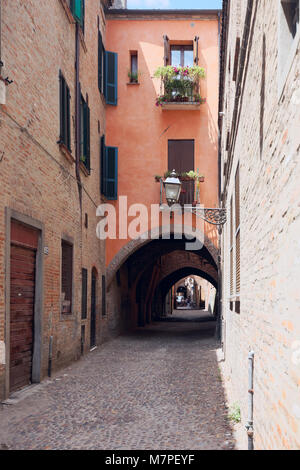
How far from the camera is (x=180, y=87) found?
15.7 metres

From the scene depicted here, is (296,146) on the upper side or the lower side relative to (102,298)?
upper

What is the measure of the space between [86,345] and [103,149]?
19.6 feet

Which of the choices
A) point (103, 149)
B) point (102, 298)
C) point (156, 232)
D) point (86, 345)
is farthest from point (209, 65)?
point (86, 345)

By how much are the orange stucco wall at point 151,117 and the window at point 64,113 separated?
17.9 ft

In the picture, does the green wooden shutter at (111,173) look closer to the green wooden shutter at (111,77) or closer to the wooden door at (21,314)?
the green wooden shutter at (111,77)

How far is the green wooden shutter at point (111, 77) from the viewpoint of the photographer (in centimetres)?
1561

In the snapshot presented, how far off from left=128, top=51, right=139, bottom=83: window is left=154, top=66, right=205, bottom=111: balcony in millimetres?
687

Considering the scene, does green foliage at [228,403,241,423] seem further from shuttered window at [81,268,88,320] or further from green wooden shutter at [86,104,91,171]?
green wooden shutter at [86,104,91,171]

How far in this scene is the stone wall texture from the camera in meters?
2.55

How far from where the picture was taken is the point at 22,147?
24.8 ft

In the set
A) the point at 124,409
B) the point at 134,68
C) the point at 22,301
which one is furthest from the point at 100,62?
the point at 124,409

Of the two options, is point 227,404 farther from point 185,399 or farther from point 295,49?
point 295,49

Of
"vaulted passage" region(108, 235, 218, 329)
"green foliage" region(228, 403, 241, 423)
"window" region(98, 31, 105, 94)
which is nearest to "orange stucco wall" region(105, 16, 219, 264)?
"window" region(98, 31, 105, 94)

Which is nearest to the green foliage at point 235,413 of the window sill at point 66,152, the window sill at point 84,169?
the window sill at point 66,152
